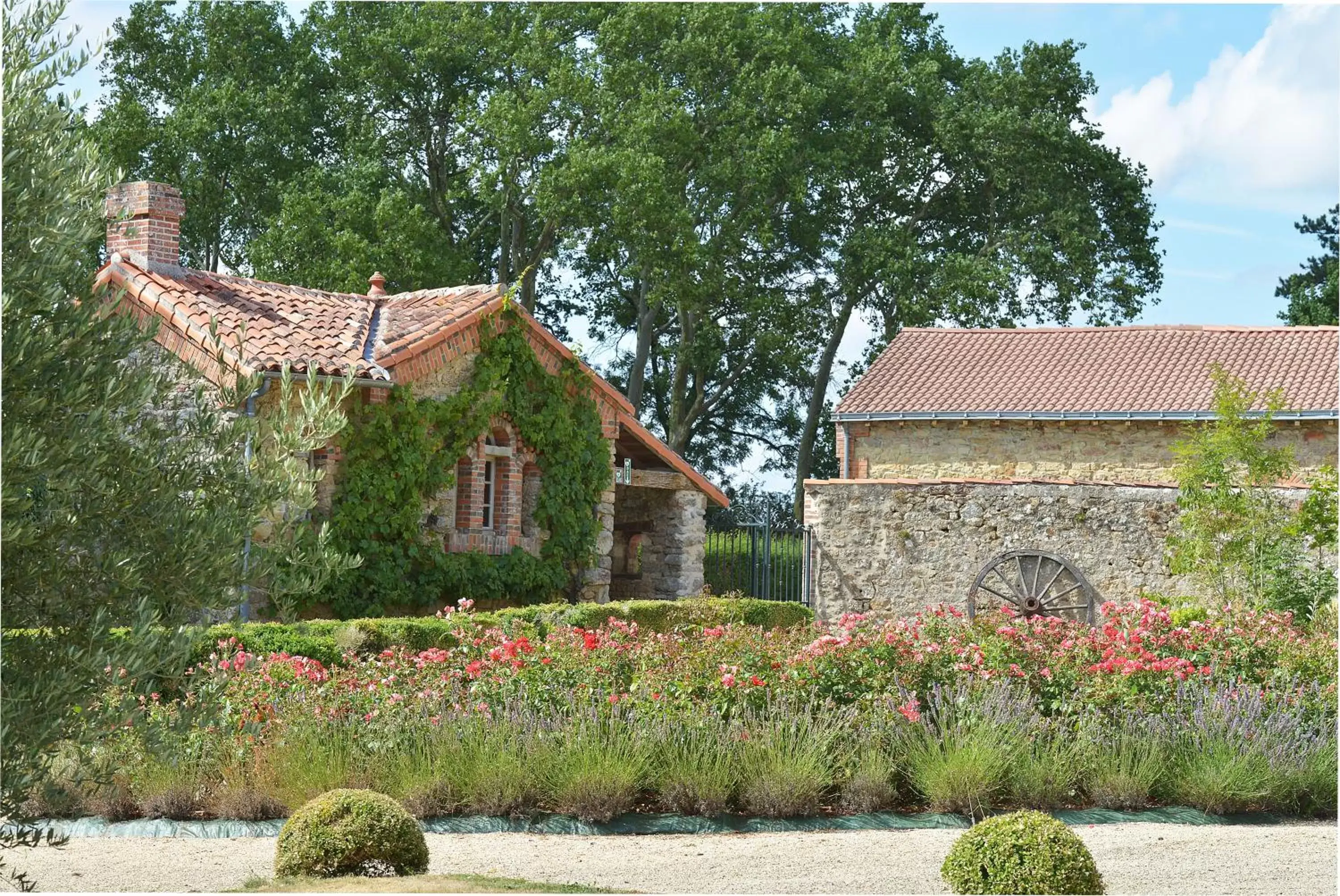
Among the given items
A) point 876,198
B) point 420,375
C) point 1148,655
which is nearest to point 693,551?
point 420,375

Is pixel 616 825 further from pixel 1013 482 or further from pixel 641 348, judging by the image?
pixel 641 348

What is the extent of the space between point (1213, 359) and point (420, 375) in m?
13.2

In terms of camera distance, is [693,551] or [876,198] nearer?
[693,551]

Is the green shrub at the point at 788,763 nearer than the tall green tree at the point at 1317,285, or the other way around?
the green shrub at the point at 788,763

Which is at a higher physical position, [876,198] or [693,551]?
[876,198]

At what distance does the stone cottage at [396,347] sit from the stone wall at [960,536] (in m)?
2.13

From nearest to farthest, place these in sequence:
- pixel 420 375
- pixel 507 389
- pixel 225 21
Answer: pixel 420 375
pixel 507 389
pixel 225 21

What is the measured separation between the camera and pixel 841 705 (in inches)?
336

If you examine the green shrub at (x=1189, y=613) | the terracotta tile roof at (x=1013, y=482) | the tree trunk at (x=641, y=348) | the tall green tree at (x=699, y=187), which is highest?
the tall green tree at (x=699, y=187)

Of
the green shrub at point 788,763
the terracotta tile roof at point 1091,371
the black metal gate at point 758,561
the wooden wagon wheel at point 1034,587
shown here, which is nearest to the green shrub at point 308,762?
the green shrub at point 788,763

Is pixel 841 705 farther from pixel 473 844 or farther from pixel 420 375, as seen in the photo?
pixel 420 375

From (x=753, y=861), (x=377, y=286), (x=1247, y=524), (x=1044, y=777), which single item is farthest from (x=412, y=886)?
(x=1247, y=524)

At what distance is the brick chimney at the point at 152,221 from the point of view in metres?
15.5

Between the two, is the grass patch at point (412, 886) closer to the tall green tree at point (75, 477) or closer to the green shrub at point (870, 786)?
the tall green tree at point (75, 477)
